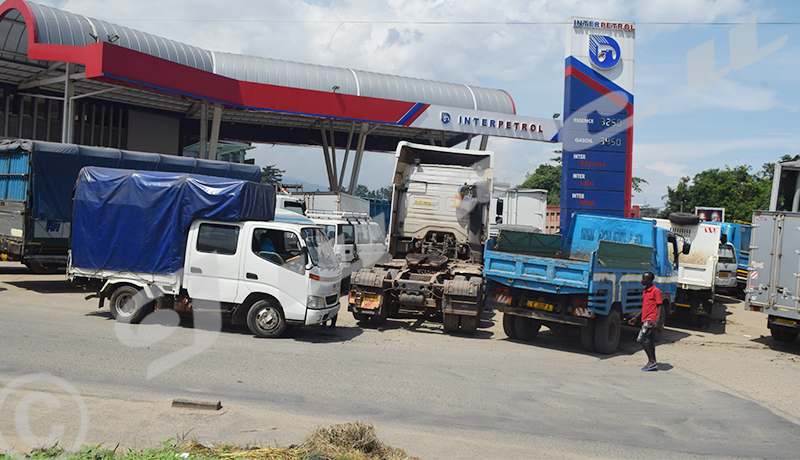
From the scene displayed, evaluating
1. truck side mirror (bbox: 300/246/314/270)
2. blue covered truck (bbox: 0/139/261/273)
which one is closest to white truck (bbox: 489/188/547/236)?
blue covered truck (bbox: 0/139/261/273)

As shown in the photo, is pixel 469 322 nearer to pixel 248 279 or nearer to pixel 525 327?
pixel 525 327

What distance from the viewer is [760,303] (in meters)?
11.6

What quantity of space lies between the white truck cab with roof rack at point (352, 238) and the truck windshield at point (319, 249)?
154 inches

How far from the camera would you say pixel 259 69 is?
29.1 meters

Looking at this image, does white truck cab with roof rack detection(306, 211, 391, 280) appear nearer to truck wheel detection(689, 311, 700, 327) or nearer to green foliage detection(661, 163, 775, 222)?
truck wheel detection(689, 311, 700, 327)

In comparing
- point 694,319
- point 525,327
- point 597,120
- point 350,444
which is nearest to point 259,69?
point 597,120

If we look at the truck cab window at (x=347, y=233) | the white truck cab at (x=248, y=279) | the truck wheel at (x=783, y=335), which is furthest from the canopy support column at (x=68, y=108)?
the truck wheel at (x=783, y=335)

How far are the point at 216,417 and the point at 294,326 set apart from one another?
4.57 m

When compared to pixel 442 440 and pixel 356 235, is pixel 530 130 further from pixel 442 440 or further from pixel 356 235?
pixel 442 440

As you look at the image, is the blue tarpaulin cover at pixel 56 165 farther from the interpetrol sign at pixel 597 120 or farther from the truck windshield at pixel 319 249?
the interpetrol sign at pixel 597 120

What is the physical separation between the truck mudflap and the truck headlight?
3.22 m

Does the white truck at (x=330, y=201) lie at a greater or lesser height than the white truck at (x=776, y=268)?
greater

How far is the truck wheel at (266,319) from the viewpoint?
9.69 m

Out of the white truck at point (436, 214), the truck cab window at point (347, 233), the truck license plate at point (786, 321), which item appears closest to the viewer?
the truck license plate at point (786, 321)
